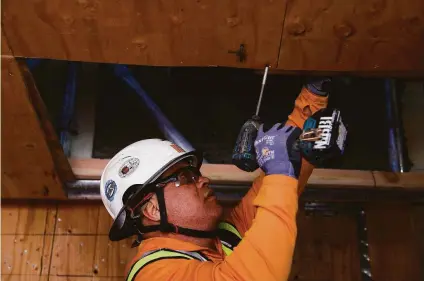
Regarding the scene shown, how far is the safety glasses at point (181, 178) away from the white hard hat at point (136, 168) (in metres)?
0.03

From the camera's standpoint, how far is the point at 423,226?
2.54 metres

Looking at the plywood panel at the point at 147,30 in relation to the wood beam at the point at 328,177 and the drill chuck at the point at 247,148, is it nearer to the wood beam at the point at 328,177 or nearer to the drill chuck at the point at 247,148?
the drill chuck at the point at 247,148

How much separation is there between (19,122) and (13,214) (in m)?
0.69

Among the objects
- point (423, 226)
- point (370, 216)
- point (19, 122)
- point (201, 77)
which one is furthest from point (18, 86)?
point (423, 226)

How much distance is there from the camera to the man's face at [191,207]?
1.75m

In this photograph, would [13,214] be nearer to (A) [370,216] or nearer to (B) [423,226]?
(A) [370,216]

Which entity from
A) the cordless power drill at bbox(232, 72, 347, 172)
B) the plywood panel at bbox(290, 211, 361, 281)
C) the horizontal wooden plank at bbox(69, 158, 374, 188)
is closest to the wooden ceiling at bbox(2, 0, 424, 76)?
the cordless power drill at bbox(232, 72, 347, 172)

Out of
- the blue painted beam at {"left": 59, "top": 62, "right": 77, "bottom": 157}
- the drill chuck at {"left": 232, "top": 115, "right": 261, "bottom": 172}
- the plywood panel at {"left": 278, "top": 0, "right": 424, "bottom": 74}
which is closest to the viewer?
the plywood panel at {"left": 278, "top": 0, "right": 424, "bottom": 74}

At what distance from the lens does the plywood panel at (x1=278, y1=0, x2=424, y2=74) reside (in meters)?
1.61

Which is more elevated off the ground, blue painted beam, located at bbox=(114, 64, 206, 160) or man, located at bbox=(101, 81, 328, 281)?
blue painted beam, located at bbox=(114, 64, 206, 160)

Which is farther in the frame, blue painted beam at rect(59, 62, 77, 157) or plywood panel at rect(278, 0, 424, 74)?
blue painted beam at rect(59, 62, 77, 157)

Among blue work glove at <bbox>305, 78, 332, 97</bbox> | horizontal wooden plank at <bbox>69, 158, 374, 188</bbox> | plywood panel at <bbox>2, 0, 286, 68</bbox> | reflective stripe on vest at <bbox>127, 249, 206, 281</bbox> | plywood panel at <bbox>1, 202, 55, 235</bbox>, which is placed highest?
plywood panel at <bbox>2, 0, 286, 68</bbox>

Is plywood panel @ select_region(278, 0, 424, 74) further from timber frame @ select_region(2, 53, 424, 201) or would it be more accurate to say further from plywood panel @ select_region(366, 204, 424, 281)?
plywood panel @ select_region(366, 204, 424, 281)

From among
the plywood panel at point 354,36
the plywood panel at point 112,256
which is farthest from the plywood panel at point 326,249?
the plywood panel at point 354,36
